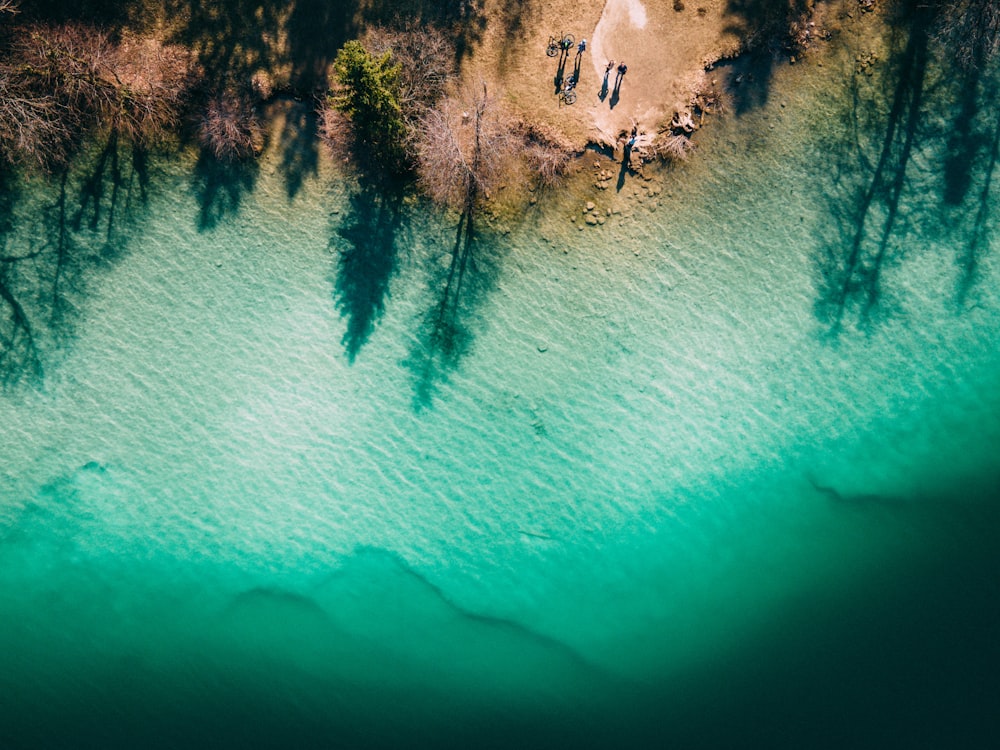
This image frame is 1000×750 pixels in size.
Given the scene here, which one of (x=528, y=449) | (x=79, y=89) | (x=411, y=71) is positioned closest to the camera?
(x=79, y=89)

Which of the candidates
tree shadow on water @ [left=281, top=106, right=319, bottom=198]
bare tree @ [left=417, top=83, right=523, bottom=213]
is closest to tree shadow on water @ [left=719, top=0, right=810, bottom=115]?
bare tree @ [left=417, top=83, right=523, bottom=213]

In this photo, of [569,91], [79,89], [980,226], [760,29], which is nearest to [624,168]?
[569,91]

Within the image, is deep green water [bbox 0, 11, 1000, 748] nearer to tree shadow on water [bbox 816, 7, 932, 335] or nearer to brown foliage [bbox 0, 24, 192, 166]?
tree shadow on water [bbox 816, 7, 932, 335]

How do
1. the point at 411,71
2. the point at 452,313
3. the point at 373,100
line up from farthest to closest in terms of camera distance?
the point at 452,313
the point at 411,71
the point at 373,100

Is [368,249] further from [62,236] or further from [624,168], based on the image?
[62,236]

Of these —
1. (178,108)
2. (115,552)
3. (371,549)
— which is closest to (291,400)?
(371,549)
